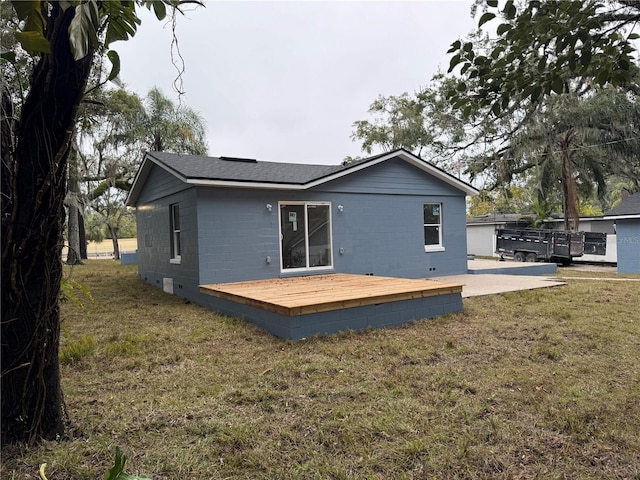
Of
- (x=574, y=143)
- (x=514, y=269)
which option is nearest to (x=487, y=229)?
(x=574, y=143)

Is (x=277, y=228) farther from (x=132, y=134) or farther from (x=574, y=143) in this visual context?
(x=574, y=143)

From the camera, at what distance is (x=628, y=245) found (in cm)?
1449

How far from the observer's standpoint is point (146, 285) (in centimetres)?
1091

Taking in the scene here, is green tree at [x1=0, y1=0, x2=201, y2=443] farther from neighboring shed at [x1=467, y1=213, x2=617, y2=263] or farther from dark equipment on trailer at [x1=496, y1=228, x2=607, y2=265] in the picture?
neighboring shed at [x1=467, y1=213, x2=617, y2=263]

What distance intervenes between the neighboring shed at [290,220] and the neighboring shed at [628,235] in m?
7.15

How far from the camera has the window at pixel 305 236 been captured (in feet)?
28.8

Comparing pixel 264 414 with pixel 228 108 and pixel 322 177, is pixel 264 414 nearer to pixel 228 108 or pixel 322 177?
pixel 322 177

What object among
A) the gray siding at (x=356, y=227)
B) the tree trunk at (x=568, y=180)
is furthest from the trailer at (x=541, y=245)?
the gray siding at (x=356, y=227)

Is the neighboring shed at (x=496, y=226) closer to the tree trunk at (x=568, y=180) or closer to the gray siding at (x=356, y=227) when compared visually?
the tree trunk at (x=568, y=180)

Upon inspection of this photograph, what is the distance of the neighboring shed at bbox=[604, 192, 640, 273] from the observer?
14.1m

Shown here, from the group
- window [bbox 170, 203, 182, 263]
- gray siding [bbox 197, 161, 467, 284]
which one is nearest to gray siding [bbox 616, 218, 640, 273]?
gray siding [bbox 197, 161, 467, 284]

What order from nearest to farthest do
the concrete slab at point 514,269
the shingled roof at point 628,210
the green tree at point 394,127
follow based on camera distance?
1. the concrete slab at point 514,269
2. the shingled roof at point 628,210
3. the green tree at point 394,127

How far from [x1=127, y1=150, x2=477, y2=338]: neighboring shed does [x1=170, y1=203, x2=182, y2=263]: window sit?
0.02m

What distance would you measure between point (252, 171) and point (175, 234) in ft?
7.55
